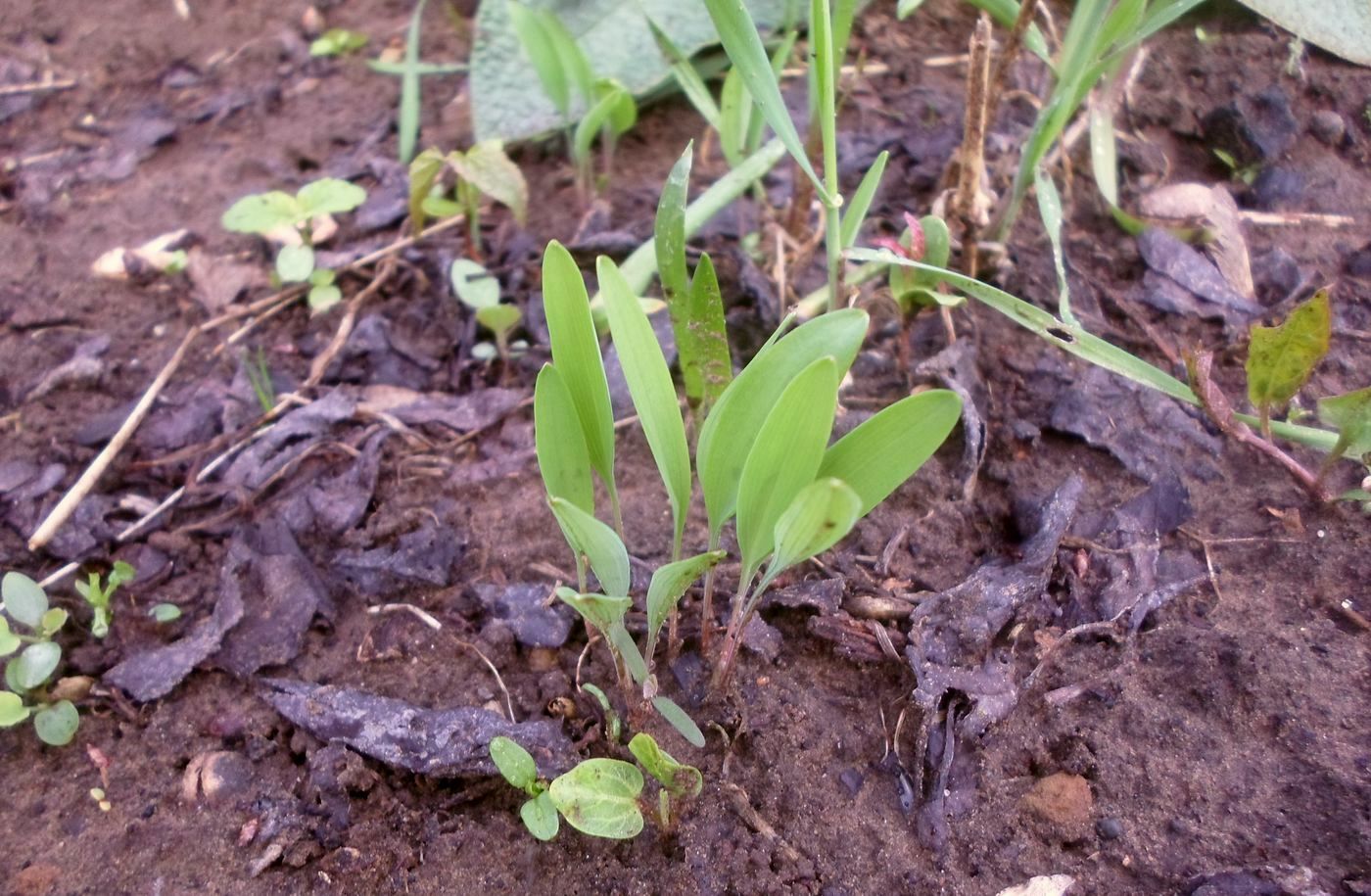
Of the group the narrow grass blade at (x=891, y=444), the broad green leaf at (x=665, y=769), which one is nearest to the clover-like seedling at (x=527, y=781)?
the broad green leaf at (x=665, y=769)

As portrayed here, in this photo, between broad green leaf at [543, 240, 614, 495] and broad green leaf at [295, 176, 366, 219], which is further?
broad green leaf at [295, 176, 366, 219]

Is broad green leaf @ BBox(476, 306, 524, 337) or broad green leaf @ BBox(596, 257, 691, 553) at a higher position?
broad green leaf @ BBox(596, 257, 691, 553)

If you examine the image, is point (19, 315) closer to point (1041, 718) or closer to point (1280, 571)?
point (1041, 718)

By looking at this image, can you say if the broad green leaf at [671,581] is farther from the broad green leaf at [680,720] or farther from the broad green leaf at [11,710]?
the broad green leaf at [11,710]

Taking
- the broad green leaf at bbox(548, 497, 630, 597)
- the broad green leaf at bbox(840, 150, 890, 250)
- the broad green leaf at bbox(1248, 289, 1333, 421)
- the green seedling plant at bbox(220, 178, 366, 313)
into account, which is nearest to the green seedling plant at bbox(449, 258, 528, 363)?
the green seedling plant at bbox(220, 178, 366, 313)

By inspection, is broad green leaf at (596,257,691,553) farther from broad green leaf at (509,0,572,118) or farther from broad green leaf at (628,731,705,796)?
broad green leaf at (509,0,572,118)

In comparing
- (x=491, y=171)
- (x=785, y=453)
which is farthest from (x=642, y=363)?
(x=491, y=171)

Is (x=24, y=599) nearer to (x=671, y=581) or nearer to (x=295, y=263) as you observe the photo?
(x=295, y=263)
